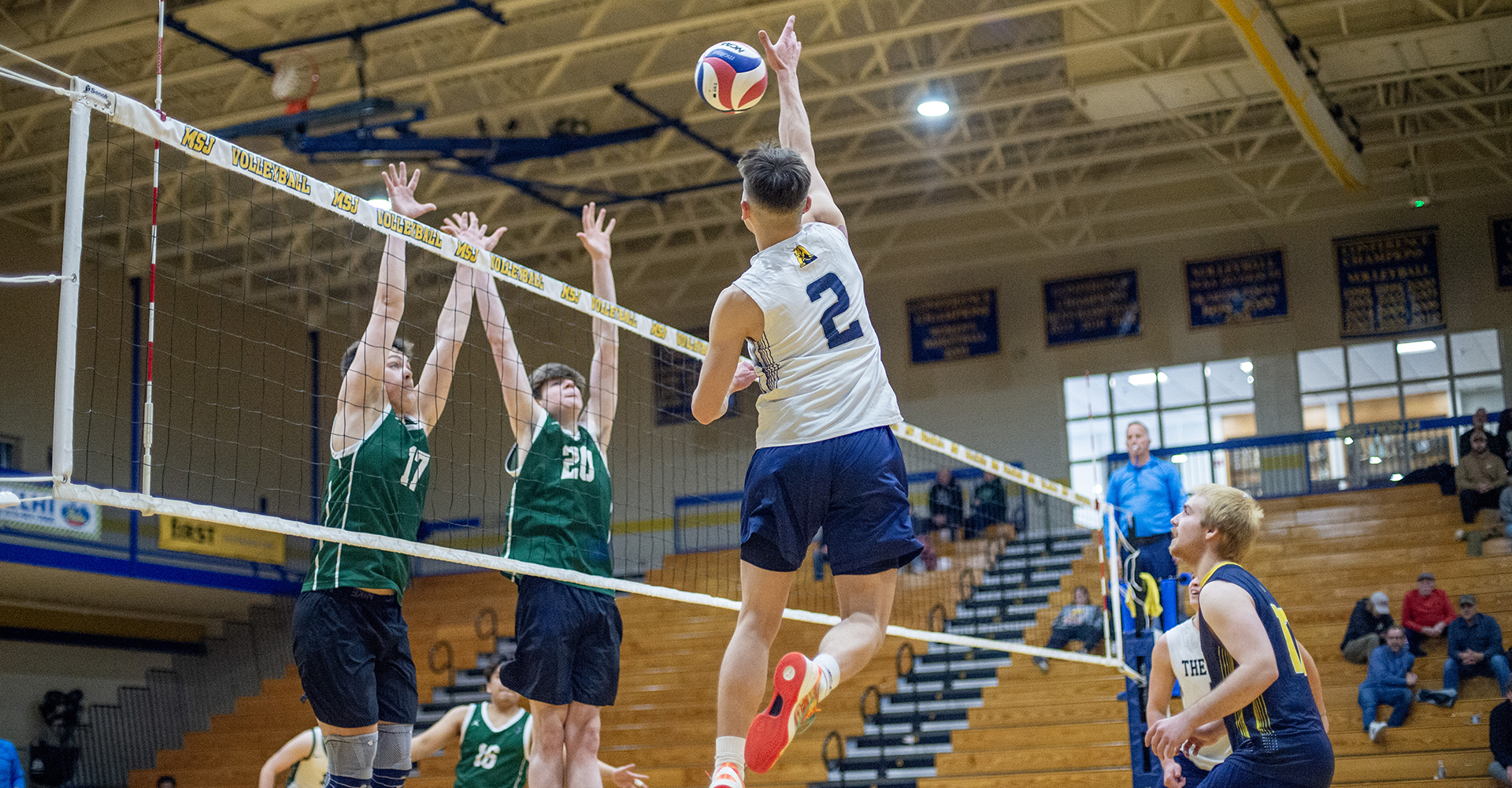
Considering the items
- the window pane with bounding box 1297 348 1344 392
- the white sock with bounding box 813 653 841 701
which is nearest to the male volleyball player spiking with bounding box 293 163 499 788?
the white sock with bounding box 813 653 841 701

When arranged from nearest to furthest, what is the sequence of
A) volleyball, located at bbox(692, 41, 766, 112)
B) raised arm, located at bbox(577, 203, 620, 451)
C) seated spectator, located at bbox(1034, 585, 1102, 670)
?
volleyball, located at bbox(692, 41, 766, 112), raised arm, located at bbox(577, 203, 620, 451), seated spectator, located at bbox(1034, 585, 1102, 670)

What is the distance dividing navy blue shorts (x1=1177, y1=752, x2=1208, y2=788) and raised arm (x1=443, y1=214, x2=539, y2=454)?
3.43 meters

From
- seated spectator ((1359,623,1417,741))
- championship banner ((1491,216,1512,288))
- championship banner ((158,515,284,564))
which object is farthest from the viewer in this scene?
championship banner ((1491,216,1512,288))

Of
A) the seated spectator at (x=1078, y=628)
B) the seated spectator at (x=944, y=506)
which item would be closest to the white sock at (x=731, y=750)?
the seated spectator at (x=1078, y=628)

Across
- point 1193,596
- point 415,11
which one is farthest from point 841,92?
point 1193,596

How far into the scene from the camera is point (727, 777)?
395 cm

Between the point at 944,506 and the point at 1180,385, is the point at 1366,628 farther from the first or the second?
the point at 1180,385

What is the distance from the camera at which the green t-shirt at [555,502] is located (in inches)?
245

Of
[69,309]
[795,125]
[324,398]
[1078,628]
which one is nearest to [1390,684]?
[1078,628]

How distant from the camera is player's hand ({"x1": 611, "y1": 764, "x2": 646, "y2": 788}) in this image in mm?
7246

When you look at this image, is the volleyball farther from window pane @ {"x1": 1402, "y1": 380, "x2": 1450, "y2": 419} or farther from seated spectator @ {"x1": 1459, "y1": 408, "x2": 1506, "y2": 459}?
window pane @ {"x1": 1402, "y1": 380, "x2": 1450, "y2": 419}

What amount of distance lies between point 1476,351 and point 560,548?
2137cm

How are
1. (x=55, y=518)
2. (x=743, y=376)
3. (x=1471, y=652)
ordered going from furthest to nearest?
(x=55, y=518) → (x=1471, y=652) → (x=743, y=376)

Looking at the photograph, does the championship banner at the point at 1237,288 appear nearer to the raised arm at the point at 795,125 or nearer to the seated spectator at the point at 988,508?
the seated spectator at the point at 988,508
